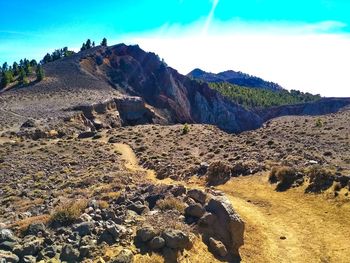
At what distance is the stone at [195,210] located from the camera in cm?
2002

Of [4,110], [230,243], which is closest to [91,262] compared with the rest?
[230,243]

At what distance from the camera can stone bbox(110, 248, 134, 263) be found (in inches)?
573

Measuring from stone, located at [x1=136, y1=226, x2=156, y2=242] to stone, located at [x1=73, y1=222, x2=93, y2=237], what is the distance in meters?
1.98

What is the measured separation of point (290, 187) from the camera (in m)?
31.1

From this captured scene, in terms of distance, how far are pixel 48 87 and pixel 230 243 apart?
76.3 m

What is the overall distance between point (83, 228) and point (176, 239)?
12.5ft

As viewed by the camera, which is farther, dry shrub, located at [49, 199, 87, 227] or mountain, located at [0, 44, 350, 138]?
mountain, located at [0, 44, 350, 138]

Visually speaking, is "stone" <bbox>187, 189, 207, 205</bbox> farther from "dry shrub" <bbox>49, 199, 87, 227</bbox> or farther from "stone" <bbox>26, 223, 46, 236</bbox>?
"stone" <bbox>26, 223, 46, 236</bbox>

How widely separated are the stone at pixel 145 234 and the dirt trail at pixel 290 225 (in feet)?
16.5

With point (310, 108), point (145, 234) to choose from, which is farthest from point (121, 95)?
point (145, 234)

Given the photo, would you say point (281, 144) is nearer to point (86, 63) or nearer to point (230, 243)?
point (230, 243)

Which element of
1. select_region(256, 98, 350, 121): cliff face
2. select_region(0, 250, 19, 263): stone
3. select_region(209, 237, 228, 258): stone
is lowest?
select_region(209, 237, 228, 258): stone

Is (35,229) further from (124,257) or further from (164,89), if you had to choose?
(164,89)

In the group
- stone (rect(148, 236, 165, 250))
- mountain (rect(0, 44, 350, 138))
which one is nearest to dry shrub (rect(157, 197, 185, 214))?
stone (rect(148, 236, 165, 250))
